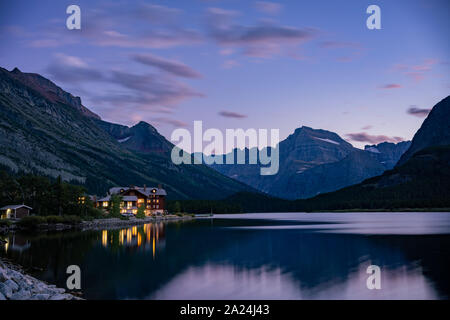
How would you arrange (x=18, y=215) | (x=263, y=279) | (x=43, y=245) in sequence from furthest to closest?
(x=18, y=215), (x=43, y=245), (x=263, y=279)

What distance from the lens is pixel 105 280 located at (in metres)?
39.3

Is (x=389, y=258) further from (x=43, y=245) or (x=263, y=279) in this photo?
(x=43, y=245)

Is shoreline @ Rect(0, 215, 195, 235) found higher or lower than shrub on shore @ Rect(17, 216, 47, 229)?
lower

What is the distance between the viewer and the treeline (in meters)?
127

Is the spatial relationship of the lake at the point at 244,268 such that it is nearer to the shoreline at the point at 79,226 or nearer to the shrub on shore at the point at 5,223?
the shoreline at the point at 79,226

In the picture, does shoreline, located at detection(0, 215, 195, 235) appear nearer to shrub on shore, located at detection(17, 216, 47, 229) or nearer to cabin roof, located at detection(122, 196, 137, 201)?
shrub on shore, located at detection(17, 216, 47, 229)

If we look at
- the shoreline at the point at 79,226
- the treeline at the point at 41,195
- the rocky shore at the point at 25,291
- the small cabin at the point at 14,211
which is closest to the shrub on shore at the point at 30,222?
the shoreline at the point at 79,226

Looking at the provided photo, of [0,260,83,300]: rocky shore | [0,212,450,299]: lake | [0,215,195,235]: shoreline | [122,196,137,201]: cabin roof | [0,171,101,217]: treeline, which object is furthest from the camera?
[122,196,137,201]: cabin roof

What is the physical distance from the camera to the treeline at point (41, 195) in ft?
417

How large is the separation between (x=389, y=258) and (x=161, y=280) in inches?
1177

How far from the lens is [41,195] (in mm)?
127062

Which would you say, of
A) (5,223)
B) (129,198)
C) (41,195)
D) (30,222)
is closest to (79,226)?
(30,222)

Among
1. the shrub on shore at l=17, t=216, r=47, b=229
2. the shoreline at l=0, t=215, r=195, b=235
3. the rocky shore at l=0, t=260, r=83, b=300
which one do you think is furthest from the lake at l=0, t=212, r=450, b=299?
the shrub on shore at l=17, t=216, r=47, b=229
